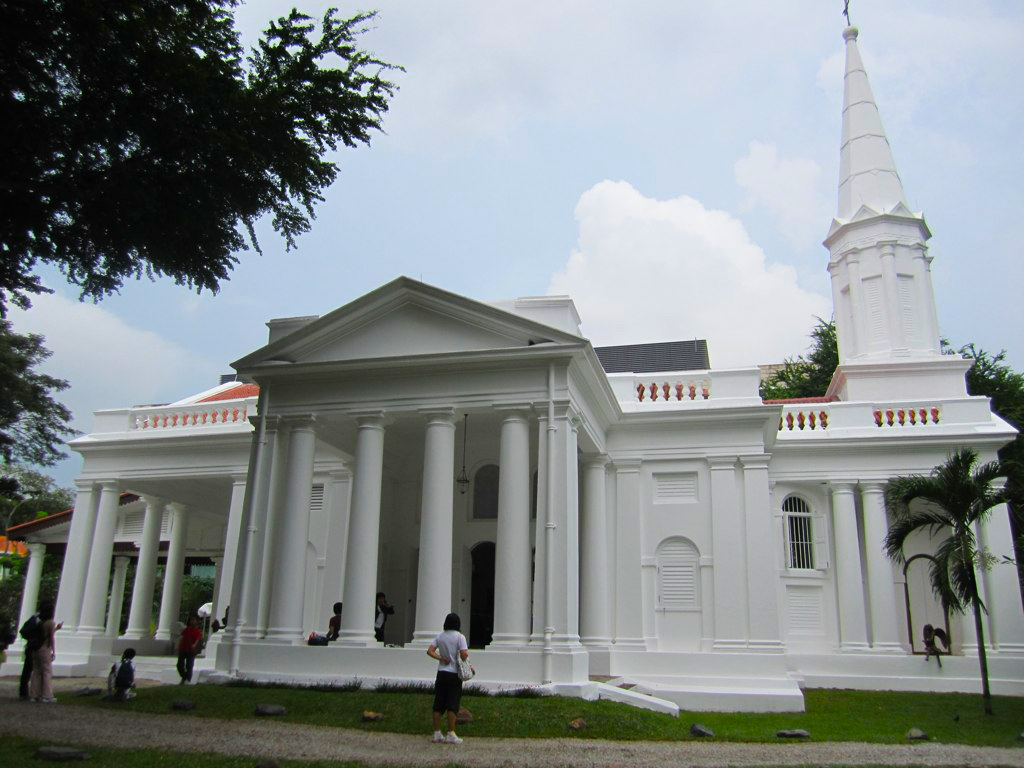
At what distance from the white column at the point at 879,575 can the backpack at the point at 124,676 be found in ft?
50.1

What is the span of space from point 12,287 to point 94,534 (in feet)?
46.4

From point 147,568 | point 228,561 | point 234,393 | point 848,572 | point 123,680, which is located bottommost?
point 123,680

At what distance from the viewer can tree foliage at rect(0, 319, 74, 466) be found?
65.6 feet

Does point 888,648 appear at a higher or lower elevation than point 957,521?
lower

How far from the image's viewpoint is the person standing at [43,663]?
518 inches

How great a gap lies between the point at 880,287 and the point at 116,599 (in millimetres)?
24895

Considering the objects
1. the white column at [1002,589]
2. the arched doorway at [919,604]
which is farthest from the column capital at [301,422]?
the white column at [1002,589]

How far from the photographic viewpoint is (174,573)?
24297 mm

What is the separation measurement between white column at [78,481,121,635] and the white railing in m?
1.85

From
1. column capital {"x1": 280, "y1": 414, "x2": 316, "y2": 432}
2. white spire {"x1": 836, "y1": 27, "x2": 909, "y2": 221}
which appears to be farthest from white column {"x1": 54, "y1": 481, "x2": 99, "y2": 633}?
white spire {"x1": 836, "y1": 27, "x2": 909, "y2": 221}

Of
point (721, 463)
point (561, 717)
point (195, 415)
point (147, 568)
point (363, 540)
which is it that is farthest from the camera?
point (147, 568)

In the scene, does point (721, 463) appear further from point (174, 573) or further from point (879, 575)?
point (174, 573)

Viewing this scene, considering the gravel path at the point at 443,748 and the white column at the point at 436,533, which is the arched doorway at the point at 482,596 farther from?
the gravel path at the point at 443,748

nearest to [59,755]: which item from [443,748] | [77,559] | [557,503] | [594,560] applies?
[443,748]
